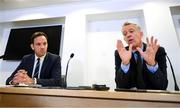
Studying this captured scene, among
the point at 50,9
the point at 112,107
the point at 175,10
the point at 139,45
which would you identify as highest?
the point at 50,9

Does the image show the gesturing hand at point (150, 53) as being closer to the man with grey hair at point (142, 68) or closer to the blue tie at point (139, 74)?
the man with grey hair at point (142, 68)

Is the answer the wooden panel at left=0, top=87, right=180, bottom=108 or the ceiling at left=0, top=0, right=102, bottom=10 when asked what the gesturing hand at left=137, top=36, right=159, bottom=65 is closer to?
the wooden panel at left=0, top=87, right=180, bottom=108

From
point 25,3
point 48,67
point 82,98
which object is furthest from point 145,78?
point 25,3

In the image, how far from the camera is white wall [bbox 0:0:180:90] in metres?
2.57

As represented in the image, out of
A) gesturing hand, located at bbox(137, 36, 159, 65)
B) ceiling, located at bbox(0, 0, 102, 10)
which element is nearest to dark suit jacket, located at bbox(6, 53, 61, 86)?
gesturing hand, located at bbox(137, 36, 159, 65)

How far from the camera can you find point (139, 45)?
4.89 feet

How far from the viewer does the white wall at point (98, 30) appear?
2.57 meters

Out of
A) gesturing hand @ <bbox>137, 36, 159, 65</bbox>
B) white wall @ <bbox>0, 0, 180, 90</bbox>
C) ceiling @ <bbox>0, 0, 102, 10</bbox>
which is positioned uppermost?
ceiling @ <bbox>0, 0, 102, 10</bbox>

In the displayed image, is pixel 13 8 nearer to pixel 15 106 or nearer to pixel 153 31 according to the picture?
pixel 153 31

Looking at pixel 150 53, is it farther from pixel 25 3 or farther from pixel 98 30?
pixel 25 3

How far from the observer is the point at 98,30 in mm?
3076

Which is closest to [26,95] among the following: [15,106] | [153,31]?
[15,106]

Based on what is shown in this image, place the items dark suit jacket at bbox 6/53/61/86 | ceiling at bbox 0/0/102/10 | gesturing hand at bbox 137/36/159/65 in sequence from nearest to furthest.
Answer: gesturing hand at bbox 137/36/159/65 < dark suit jacket at bbox 6/53/61/86 < ceiling at bbox 0/0/102/10

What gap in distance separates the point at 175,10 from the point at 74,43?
189cm
